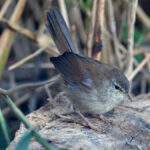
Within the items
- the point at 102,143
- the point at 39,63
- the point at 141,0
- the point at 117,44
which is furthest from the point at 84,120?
the point at 141,0

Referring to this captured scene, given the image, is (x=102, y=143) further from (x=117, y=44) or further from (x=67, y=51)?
(x=117, y=44)

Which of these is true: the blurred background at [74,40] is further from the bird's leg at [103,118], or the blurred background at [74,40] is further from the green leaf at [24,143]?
the green leaf at [24,143]

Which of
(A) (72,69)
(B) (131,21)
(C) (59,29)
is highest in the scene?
(C) (59,29)

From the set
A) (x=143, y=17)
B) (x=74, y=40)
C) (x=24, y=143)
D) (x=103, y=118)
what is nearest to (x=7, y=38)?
(x=74, y=40)

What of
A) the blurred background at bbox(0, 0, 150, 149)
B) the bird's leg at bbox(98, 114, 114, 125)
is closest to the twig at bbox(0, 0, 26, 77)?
the blurred background at bbox(0, 0, 150, 149)

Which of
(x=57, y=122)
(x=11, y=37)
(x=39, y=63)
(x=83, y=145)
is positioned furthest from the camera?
(x=39, y=63)

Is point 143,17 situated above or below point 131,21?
below

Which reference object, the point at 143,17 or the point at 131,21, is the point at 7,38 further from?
the point at 143,17
